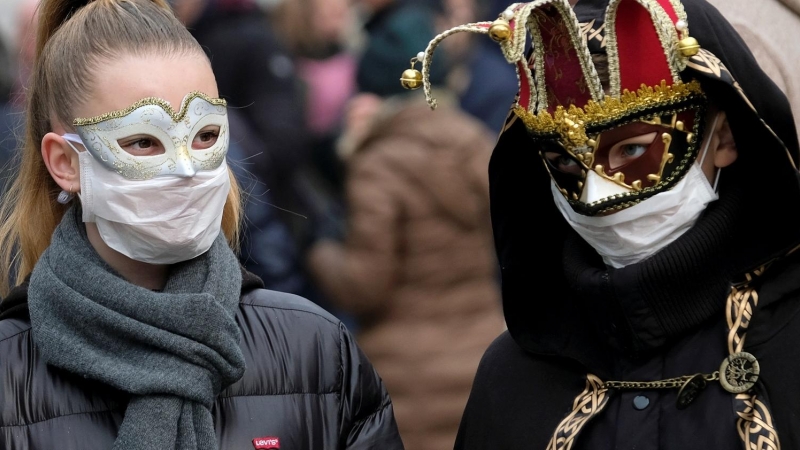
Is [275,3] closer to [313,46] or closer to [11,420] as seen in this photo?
[313,46]

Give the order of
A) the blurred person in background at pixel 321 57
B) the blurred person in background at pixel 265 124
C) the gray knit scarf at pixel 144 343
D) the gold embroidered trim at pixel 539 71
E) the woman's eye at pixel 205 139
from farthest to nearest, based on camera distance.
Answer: the blurred person in background at pixel 321 57
the blurred person in background at pixel 265 124
the gold embroidered trim at pixel 539 71
the woman's eye at pixel 205 139
the gray knit scarf at pixel 144 343

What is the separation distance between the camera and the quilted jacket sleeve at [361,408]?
3539mm

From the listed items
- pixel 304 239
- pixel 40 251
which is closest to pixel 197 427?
pixel 40 251

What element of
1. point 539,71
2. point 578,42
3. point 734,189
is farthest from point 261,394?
point 734,189

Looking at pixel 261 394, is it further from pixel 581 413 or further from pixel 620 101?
pixel 620 101

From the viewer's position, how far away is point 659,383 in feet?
11.6

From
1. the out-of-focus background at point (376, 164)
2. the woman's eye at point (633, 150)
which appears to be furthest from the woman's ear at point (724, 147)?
the out-of-focus background at point (376, 164)

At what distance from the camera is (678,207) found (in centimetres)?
354

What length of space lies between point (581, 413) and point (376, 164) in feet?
9.78

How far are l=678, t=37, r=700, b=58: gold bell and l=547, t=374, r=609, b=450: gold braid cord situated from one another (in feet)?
3.11

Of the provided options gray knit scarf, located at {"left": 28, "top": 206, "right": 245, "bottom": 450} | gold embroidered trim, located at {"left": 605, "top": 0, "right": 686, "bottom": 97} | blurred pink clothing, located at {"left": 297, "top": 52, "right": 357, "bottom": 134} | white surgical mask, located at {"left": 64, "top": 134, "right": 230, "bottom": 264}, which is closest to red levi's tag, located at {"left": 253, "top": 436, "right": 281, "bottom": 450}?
gray knit scarf, located at {"left": 28, "top": 206, "right": 245, "bottom": 450}

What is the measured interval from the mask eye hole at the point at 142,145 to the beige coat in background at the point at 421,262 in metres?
3.09

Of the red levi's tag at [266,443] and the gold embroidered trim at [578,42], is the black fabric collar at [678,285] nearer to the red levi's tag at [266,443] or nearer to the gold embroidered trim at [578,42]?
the gold embroidered trim at [578,42]

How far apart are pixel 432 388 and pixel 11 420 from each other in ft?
11.7
